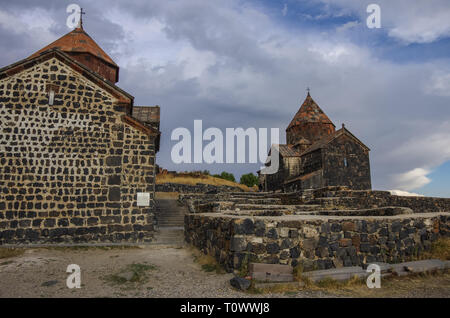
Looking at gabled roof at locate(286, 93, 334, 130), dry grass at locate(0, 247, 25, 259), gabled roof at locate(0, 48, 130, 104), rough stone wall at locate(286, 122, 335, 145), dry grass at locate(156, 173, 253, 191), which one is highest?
gabled roof at locate(286, 93, 334, 130)

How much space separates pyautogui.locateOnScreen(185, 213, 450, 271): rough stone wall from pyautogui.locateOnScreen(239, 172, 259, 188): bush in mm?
40206

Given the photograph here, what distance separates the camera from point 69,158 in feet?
35.3

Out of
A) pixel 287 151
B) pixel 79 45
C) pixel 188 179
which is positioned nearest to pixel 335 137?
pixel 287 151

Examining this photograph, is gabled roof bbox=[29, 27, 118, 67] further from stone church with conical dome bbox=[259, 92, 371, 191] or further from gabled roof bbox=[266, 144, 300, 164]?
stone church with conical dome bbox=[259, 92, 371, 191]

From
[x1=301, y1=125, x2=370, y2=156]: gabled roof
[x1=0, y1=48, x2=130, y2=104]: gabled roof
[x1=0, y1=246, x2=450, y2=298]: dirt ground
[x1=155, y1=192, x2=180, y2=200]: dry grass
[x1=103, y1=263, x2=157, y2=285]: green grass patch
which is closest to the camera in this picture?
[x1=0, y1=246, x2=450, y2=298]: dirt ground

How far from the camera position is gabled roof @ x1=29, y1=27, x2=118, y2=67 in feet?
56.0

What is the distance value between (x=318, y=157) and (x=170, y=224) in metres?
15.9

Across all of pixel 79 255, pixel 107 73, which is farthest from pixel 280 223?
pixel 107 73

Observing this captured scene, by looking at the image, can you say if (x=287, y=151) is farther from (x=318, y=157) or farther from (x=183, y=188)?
(x=183, y=188)

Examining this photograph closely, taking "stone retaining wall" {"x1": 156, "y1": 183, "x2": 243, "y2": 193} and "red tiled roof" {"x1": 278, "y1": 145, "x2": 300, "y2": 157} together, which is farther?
"stone retaining wall" {"x1": 156, "y1": 183, "x2": 243, "y2": 193}

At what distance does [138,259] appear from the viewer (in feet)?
26.3

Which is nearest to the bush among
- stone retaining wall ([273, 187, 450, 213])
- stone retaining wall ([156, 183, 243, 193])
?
stone retaining wall ([156, 183, 243, 193])

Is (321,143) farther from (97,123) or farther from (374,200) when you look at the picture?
(97,123)

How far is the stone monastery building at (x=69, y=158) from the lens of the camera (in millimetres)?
10289
